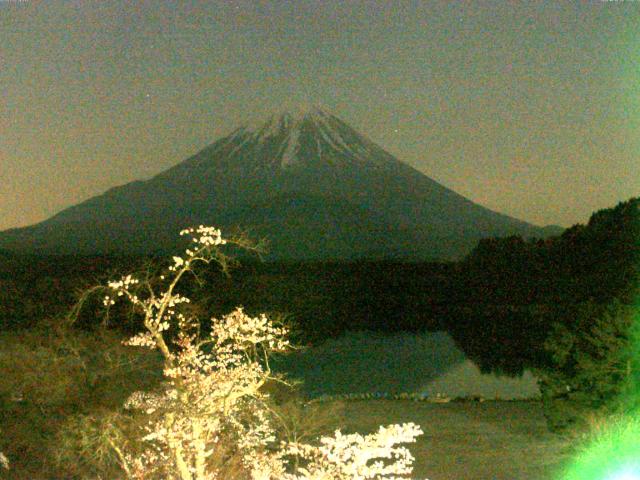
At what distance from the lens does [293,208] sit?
243 ft

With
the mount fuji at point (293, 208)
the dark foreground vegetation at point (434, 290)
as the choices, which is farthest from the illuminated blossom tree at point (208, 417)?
the mount fuji at point (293, 208)

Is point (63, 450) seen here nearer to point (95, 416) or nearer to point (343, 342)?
point (95, 416)

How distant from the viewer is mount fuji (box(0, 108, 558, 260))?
202 ft

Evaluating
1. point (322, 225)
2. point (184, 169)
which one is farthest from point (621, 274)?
point (184, 169)

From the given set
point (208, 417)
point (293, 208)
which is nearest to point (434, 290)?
point (208, 417)

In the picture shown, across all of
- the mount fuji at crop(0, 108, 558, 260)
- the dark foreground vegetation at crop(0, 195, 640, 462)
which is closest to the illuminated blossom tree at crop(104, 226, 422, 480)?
the dark foreground vegetation at crop(0, 195, 640, 462)

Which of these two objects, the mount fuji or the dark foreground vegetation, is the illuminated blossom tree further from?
the mount fuji

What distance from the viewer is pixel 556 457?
25.0 ft

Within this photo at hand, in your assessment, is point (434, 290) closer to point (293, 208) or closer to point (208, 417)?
point (208, 417)

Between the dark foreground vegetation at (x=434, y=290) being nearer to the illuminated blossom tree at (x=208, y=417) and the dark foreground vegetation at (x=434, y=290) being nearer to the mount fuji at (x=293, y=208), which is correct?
the illuminated blossom tree at (x=208, y=417)

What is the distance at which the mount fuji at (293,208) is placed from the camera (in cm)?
6162

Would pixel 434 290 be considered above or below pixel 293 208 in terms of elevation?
below

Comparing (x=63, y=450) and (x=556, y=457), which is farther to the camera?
(x=556, y=457)

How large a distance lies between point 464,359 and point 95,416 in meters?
16.0
